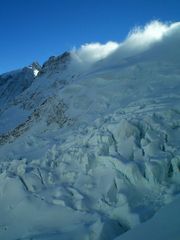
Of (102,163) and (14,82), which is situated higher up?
(14,82)

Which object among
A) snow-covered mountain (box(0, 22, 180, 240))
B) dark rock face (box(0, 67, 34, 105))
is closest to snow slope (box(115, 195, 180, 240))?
snow-covered mountain (box(0, 22, 180, 240))

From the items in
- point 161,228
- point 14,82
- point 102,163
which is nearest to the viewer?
point 161,228

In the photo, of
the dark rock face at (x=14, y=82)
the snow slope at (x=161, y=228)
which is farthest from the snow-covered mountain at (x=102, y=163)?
the dark rock face at (x=14, y=82)

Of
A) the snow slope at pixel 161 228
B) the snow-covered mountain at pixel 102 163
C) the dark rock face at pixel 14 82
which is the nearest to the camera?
the snow slope at pixel 161 228

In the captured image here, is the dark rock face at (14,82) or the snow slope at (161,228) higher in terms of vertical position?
the dark rock face at (14,82)

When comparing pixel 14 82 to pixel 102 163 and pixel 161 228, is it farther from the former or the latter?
pixel 161 228

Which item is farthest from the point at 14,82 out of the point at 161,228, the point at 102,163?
the point at 161,228

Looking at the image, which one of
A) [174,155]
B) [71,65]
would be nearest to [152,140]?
Result: [174,155]

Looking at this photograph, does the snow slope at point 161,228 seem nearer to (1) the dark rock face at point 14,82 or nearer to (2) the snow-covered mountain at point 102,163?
(2) the snow-covered mountain at point 102,163
